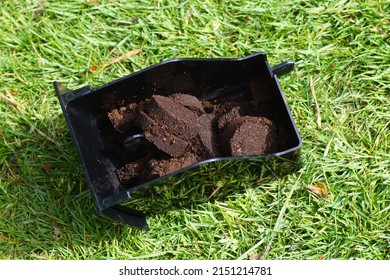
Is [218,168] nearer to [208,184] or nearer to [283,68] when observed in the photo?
[208,184]

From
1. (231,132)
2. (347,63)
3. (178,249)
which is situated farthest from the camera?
(347,63)

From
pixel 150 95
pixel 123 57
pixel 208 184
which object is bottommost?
pixel 208 184

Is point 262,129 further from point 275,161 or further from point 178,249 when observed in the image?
point 178,249

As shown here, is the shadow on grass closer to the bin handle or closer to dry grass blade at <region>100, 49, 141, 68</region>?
the bin handle

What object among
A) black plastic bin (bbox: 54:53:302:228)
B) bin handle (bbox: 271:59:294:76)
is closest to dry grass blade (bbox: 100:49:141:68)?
black plastic bin (bbox: 54:53:302:228)

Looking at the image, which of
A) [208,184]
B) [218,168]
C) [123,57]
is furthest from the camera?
[123,57]

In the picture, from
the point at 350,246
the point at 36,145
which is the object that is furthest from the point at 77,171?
the point at 350,246

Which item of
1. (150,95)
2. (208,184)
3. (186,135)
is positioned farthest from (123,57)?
(208,184)
